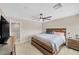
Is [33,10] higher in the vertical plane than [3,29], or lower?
higher

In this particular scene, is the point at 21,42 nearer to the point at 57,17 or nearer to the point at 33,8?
the point at 33,8

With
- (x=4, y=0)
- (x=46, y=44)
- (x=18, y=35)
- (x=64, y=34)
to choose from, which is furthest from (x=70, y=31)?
(x=4, y=0)

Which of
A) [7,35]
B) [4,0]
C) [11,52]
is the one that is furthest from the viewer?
[7,35]

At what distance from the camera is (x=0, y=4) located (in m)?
1.48

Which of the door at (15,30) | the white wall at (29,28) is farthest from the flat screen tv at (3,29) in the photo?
the white wall at (29,28)

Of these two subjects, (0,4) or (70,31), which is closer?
(0,4)

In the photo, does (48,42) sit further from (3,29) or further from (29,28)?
(3,29)

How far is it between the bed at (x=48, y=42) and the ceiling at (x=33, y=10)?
386 millimetres

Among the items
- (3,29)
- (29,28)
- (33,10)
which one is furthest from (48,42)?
(3,29)

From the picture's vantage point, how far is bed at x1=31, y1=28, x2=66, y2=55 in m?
1.91

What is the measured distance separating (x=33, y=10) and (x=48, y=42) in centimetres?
112

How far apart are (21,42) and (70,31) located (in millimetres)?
1094

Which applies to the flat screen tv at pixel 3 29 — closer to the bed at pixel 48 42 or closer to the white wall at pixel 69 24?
the bed at pixel 48 42

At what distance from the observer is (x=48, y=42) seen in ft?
8.16
